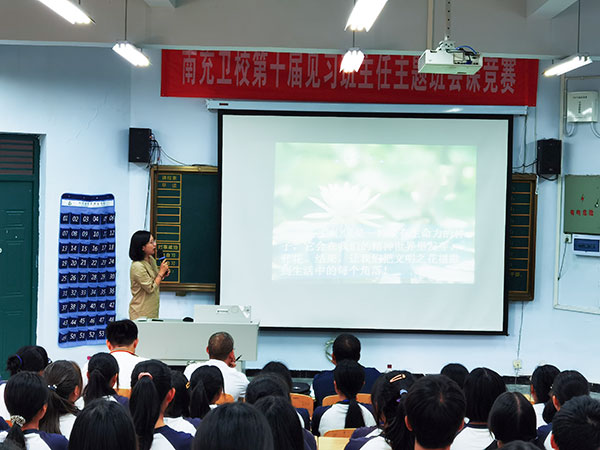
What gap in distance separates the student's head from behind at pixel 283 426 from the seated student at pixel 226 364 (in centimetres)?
175

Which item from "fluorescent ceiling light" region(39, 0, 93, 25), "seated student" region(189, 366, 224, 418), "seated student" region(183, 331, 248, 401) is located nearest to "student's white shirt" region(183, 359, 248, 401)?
"seated student" region(183, 331, 248, 401)

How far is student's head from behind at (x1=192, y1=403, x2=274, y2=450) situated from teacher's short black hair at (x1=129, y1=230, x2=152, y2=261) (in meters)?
4.10

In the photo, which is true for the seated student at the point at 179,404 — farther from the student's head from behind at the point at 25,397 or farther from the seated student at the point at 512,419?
the seated student at the point at 512,419

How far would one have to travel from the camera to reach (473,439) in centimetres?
255

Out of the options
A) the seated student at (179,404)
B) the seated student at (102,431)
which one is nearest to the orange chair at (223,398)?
the seated student at (179,404)

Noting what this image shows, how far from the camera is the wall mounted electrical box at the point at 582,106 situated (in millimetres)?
6027

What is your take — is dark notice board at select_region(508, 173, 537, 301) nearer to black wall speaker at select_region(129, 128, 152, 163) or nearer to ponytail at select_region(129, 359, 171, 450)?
black wall speaker at select_region(129, 128, 152, 163)

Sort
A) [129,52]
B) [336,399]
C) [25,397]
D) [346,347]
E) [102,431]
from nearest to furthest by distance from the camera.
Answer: [102,431]
[25,397]
[336,399]
[346,347]
[129,52]

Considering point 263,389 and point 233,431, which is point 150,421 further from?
point 233,431

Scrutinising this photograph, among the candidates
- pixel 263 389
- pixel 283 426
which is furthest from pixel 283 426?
pixel 263 389

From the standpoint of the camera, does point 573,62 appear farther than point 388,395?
Yes

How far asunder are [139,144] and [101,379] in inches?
139

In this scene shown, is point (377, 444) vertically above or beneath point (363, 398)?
above

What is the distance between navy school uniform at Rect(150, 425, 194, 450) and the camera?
90.4 inches
